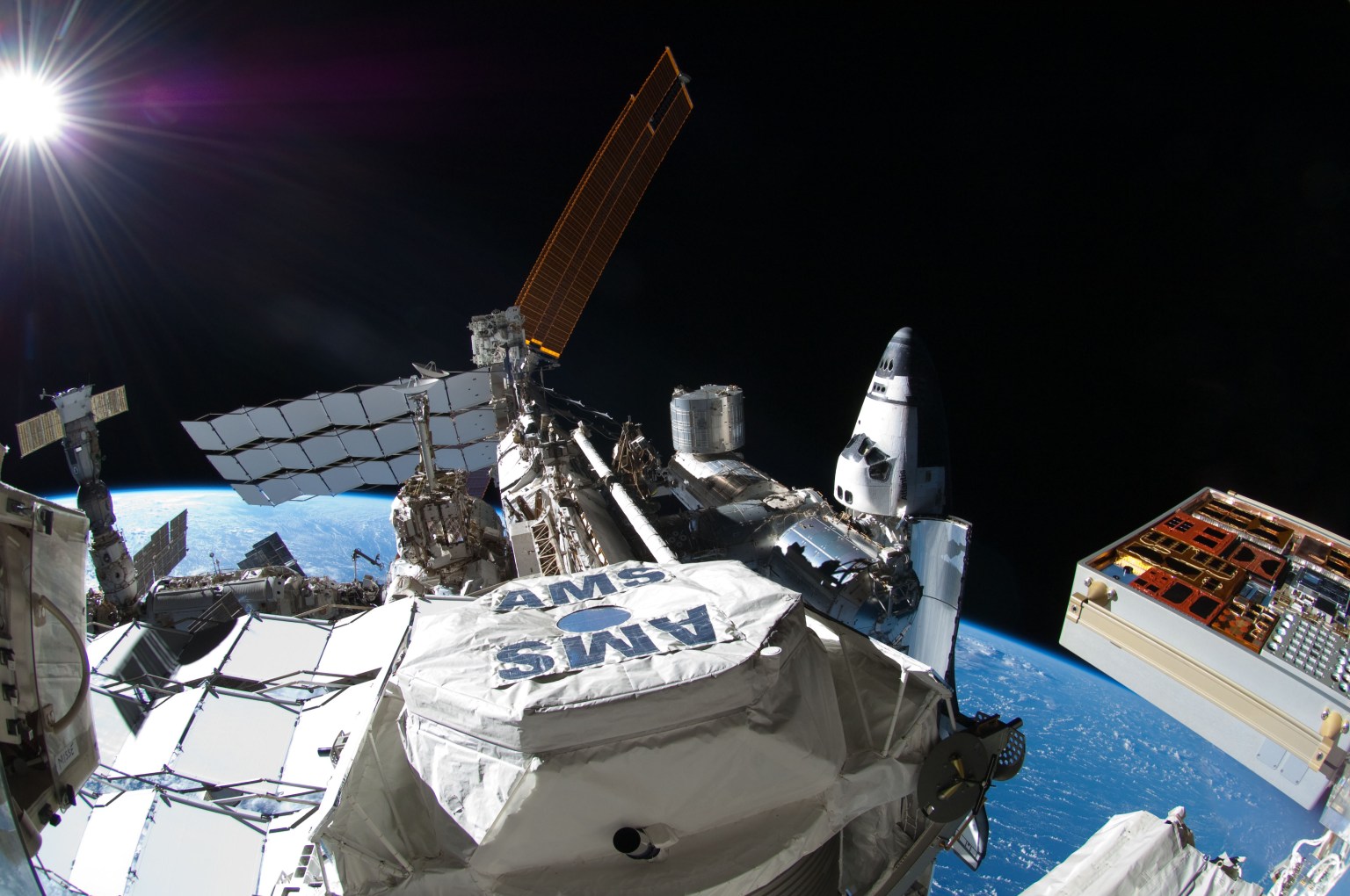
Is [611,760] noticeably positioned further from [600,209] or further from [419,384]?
[600,209]

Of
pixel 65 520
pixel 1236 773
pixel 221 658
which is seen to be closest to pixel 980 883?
pixel 1236 773

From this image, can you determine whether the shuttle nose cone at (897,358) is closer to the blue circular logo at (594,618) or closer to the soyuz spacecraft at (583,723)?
the soyuz spacecraft at (583,723)

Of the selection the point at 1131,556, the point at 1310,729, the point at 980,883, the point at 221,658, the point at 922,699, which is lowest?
the point at 980,883

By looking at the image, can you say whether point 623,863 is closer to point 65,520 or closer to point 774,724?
point 774,724

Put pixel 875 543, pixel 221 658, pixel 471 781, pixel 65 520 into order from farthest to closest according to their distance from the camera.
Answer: pixel 875 543 < pixel 221 658 < pixel 471 781 < pixel 65 520

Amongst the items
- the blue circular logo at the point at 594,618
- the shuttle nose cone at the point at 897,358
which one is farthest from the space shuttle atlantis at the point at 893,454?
the blue circular logo at the point at 594,618

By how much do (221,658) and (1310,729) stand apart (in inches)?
338

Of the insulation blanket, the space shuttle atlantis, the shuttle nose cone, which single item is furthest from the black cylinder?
the shuttle nose cone

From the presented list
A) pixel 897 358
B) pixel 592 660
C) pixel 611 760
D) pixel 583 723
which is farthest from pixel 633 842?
pixel 897 358

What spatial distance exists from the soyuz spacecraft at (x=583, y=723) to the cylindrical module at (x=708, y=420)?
2122mm

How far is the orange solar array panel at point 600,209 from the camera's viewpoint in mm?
12195

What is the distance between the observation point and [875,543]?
23.3ft

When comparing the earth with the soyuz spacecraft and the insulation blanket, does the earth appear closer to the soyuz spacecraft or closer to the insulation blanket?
the soyuz spacecraft

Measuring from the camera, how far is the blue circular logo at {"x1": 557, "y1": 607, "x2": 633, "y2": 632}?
2312 mm
